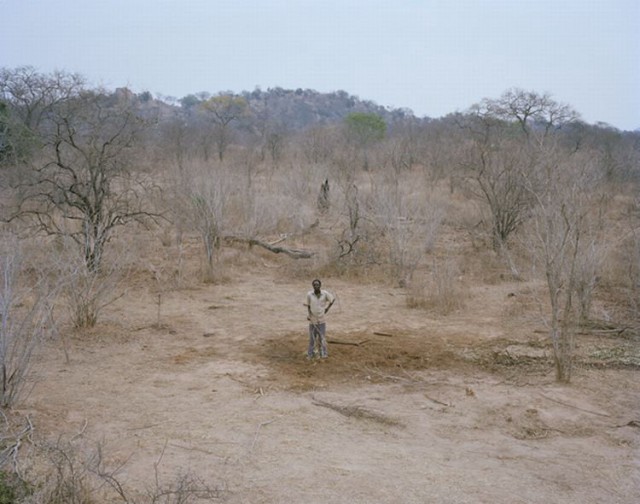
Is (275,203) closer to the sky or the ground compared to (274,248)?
closer to the sky

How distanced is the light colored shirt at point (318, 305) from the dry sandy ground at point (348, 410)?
0.56 metres

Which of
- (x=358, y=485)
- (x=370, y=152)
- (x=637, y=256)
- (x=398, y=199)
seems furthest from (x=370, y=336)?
(x=370, y=152)

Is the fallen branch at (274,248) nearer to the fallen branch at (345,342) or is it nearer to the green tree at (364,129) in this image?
the fallen branch at (345,342)

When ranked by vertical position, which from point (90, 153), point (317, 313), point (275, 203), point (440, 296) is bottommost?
point (440, 296)

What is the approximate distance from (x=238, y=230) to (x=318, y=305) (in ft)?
26.7

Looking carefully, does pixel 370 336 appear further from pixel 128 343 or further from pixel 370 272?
pixel 370 272

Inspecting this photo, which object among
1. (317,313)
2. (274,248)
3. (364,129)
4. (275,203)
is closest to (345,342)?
(317,313)

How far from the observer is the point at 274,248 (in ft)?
45.2

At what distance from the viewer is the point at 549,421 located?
5.83 meters

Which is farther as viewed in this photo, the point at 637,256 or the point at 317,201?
the point at 317,201

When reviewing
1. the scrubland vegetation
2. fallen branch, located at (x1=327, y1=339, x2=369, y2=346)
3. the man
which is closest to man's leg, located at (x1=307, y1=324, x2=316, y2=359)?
the man

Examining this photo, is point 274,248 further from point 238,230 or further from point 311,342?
point 311,342

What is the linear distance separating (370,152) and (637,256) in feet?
65.6

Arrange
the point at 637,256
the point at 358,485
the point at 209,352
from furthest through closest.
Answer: the point at 637,256 → the point at 209,352 → the point at 358,485
